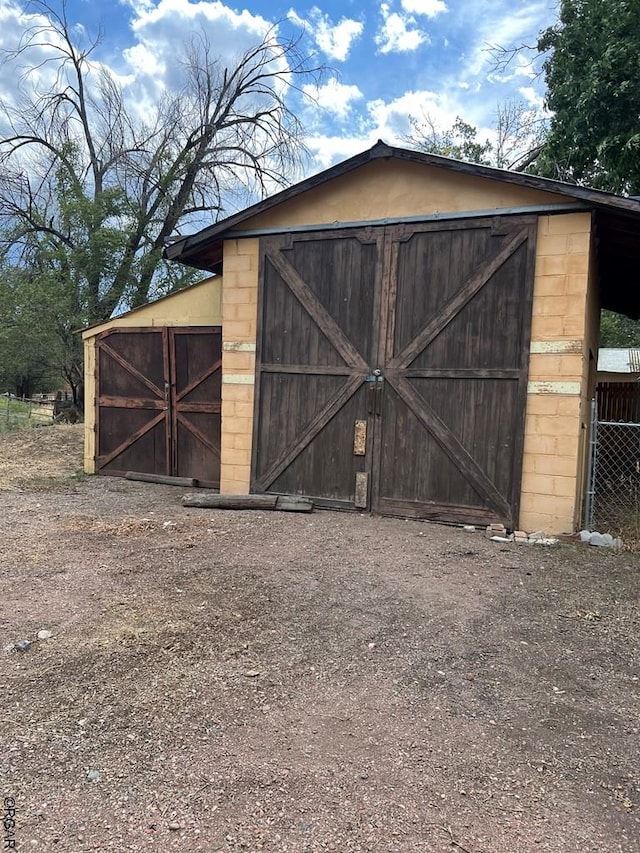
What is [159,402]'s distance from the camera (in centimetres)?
905

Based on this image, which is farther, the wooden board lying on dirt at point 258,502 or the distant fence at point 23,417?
the distant fence at point 23,417

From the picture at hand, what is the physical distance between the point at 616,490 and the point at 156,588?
7.79 m

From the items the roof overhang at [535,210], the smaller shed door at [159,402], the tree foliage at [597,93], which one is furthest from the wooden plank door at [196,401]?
the tree foliage at [597,93]

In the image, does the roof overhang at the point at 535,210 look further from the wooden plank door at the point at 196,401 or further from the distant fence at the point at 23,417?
the distant fence at the point at 23,417

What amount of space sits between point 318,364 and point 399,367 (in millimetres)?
1049

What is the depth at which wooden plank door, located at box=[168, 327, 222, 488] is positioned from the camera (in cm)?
866

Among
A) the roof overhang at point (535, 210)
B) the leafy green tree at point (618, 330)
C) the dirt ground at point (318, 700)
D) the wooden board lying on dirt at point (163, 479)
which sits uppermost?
the leafy green tree at point (618, 330)

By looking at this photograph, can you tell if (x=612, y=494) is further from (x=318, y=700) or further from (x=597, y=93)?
(x=318, y=700)

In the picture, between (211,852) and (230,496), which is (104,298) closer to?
(230,496)

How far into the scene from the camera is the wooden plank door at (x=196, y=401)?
8.66m

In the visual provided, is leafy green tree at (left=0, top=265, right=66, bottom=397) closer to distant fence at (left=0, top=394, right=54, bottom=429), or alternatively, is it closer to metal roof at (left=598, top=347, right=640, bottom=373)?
distant fence at (left=0, top=394, right=54, bottom=429)

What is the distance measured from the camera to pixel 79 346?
1983 centimetres

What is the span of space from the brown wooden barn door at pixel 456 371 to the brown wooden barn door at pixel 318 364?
0.29 meters

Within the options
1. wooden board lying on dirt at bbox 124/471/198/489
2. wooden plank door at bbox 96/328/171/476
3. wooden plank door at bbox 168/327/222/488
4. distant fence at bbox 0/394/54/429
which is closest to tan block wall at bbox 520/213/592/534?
wooden plank door at bbox 168/327/222/488
